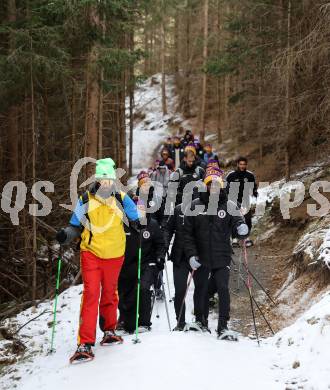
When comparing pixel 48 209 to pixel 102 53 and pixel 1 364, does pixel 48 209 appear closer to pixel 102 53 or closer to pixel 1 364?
pixel 102 53

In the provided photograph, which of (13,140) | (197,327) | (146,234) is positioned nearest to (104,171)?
(146,234)

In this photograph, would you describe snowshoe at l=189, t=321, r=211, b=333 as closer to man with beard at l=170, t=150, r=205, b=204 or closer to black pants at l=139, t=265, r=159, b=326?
black pants at l=139, t=265, r=159, b=326

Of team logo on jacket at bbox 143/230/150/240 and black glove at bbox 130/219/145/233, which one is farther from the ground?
black glove at bbox 130/219/145/233

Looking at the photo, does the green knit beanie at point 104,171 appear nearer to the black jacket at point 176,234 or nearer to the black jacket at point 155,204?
the black jacket at point 176,234

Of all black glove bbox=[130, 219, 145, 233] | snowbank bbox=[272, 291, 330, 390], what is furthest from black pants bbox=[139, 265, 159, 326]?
snowbank bbox=[272, 291, 330, 390]

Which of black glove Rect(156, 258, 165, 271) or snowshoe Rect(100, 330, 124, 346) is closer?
snowshoe Rect(100, 330, 124, 346)

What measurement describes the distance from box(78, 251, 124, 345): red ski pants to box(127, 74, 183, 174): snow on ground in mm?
26311

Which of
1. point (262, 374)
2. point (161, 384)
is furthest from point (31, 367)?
point (262, 374)

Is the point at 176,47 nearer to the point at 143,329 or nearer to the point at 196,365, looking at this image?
the point at 143,329

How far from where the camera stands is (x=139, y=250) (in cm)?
686

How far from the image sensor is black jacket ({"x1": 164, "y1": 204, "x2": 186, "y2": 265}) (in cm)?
682

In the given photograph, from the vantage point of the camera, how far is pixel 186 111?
132 feet

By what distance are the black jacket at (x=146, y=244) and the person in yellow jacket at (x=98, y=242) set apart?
0.83 meters

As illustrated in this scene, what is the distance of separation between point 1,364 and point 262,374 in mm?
5167
